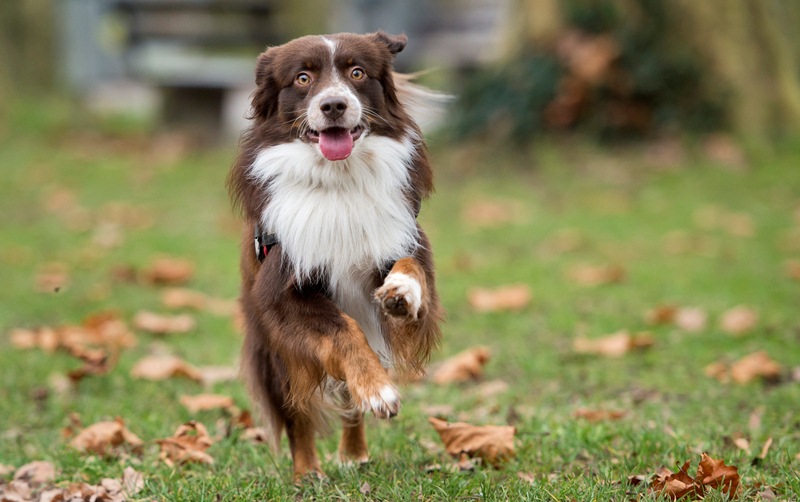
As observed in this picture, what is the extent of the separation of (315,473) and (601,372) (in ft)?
7.09

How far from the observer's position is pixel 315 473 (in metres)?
3.62

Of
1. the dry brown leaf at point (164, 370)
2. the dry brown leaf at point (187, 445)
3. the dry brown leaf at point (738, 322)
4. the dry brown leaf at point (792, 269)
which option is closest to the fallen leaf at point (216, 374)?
the dry brown leaf at point (164, 370)

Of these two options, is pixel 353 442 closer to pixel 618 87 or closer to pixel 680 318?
pixel 680 318

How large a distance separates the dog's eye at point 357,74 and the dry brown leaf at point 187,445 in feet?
5.16

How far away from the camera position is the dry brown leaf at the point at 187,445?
3877 mm

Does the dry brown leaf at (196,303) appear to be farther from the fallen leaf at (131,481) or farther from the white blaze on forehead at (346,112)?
the white blaze on forehead at (346,112)

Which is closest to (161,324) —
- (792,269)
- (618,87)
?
(792,269)

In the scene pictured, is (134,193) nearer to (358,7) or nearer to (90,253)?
(90,253)

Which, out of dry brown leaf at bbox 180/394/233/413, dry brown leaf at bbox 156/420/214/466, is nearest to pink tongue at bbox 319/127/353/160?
dry brown leaf at bbox 156/420/214/466

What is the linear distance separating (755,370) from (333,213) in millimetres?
2585

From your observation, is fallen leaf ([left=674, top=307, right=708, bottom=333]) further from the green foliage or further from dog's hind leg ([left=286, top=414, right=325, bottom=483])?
the green foliage

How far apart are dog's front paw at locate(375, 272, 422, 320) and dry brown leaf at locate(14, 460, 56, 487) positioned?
5.09 feet

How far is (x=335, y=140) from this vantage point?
3.37 metres

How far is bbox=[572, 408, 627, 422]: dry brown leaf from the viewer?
4332mm
